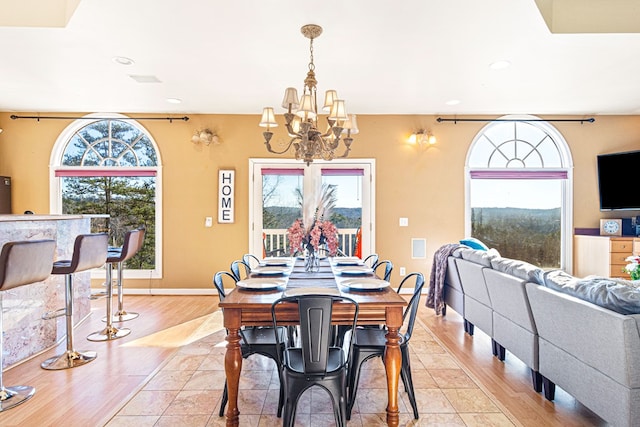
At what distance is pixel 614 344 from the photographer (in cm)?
175

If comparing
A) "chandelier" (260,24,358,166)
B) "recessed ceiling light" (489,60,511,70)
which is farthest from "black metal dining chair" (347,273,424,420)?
"recessed ceiling light" (489,60,511,70)

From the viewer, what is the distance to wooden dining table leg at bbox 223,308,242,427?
202 cm

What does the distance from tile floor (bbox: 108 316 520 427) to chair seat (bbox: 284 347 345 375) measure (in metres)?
0.44

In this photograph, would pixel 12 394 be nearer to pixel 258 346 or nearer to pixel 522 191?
pixel 258 346

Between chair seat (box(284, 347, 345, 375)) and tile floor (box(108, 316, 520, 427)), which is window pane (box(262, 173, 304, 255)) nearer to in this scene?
tile floor (box(108, 316, 520, 427))

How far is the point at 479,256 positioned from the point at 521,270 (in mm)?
653

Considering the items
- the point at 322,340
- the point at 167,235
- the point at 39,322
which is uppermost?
the point at 167,235

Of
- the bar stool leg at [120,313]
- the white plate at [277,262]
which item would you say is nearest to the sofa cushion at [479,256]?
the white plate at [277,262]

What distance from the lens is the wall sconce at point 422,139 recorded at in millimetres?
5310

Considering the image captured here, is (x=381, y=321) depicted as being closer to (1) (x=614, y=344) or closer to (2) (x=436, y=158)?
(1) (x=614, y=344)

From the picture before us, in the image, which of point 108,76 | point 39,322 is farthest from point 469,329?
point 108,76

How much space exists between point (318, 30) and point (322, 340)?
2405 millimetres

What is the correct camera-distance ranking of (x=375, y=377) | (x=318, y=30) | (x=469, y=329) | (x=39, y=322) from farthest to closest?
(x=469, y=329) < (x=39, y=322) < (x=318, y=30) < (x=375, y=377)

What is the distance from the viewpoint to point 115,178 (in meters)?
5.44
